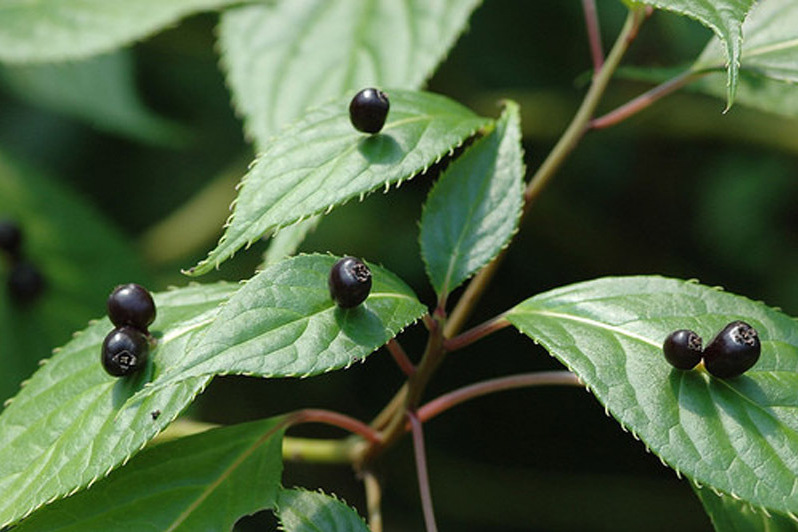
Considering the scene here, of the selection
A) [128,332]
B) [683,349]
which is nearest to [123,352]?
[128,332]

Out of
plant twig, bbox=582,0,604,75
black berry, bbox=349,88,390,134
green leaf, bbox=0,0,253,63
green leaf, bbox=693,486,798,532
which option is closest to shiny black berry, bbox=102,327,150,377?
black berry, bbox=349,88,390,134

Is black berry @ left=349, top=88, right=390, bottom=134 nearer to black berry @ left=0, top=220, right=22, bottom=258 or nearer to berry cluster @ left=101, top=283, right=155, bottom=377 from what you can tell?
berry cluster @ left=101, top=283, right=155, bottom=377

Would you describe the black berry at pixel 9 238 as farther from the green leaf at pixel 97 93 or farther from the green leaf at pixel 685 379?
the green leaf at pixel 685 379

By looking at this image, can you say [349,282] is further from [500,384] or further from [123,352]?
[500,384]

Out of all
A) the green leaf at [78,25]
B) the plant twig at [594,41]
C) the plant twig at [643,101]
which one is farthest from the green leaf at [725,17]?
the green leaf at [78,25]

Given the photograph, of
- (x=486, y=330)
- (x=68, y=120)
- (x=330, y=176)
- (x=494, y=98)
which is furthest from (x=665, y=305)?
(x=68, y=120)

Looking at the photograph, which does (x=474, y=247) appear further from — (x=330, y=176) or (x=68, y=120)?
(x=68, y=120)

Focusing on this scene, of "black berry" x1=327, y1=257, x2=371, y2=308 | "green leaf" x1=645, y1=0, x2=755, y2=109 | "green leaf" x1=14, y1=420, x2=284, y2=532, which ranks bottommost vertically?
"green leaf" x1=14, y1=420, x2=284, y2=532
